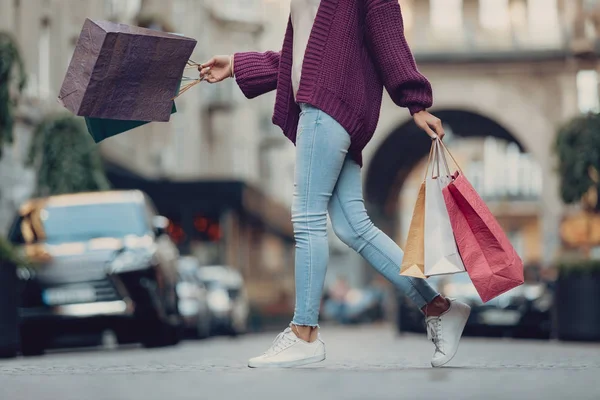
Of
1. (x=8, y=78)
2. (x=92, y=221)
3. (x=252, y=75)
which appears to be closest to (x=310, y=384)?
(x=252, y=75)

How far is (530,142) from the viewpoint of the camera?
133ft

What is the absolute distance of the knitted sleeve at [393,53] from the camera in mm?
6492

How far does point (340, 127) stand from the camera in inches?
257

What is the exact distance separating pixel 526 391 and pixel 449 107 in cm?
3662

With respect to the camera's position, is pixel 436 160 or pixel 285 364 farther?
pixel 436 160

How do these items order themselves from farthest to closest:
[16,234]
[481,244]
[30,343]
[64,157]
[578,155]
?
1. [64,157]
2. [578,155]
3. [16,234]
4. [30,343]
5. [481,244]

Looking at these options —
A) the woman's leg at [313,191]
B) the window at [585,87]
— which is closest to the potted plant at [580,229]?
the woman's leg at [313,191]

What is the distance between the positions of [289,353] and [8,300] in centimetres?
577

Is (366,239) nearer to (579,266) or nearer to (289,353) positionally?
(289,353)

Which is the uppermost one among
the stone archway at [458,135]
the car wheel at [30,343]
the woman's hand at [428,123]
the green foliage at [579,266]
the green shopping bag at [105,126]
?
the stone archway at [458,135]

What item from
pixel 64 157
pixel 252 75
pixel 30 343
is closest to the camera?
pixel 252 75

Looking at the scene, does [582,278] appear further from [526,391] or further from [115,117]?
[526,391]

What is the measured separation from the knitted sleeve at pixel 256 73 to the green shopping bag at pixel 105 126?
0.35 meters

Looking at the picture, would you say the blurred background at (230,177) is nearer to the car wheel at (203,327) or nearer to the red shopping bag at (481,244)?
the car wheel at (203,327)
